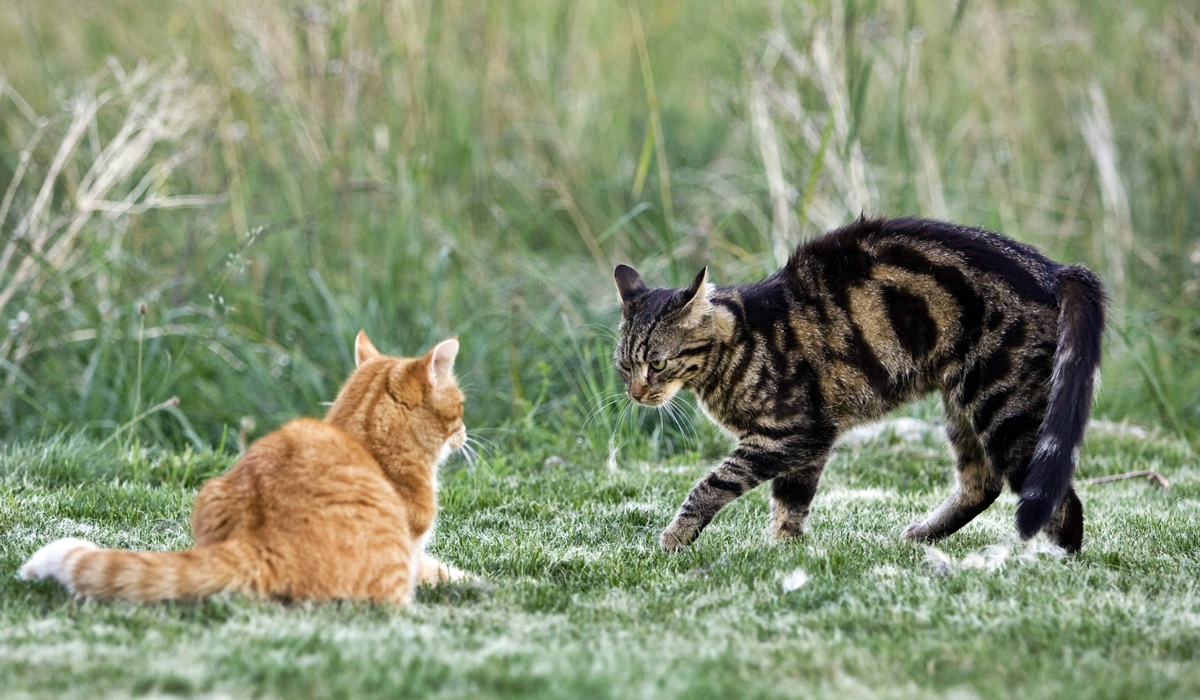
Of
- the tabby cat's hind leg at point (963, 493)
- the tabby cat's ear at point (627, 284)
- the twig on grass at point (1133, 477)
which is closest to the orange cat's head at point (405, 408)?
the tabby cat's ear at point (627, 284)

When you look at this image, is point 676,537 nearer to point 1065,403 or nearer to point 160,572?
point 1065,403

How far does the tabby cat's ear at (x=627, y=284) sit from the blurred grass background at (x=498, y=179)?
0.92 meters

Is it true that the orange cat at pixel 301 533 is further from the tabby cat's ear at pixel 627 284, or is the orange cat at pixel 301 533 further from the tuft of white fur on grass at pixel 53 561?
the tabby cat's ear at pixel 627 284

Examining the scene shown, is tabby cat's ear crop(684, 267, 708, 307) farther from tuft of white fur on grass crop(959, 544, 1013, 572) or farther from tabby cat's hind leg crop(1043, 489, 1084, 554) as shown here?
tabby cat's hind leg crop(1043, 489, 1084, 554)

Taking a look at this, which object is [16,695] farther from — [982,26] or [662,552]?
[982,26]

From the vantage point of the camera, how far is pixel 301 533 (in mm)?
2988

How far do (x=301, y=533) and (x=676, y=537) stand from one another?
4.82 feet

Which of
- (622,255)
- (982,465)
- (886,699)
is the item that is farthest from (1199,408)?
(886,699)

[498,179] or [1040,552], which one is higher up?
[498,179]

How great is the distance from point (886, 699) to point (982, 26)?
6007mm

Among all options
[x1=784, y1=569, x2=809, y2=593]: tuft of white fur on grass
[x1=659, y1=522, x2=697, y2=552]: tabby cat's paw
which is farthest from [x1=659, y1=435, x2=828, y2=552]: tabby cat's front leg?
[x1=784, y1=569, x2=809, y2=593]: tuft of white fur on grass

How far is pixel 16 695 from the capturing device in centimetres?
241

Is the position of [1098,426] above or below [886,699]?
below

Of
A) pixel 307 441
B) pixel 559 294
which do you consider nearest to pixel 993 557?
pixel 307 441
